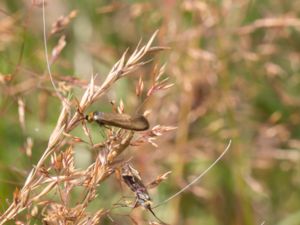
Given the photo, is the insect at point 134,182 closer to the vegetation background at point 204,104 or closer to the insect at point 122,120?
the insect at point 122,120

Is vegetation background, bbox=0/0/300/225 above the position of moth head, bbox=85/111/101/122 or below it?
below

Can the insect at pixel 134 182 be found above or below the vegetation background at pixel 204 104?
above

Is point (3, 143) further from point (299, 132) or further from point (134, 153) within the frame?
point (299, 132)

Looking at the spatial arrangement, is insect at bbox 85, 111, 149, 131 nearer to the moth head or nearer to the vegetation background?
the moth head

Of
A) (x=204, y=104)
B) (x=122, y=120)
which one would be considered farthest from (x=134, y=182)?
(x=204, y=104)

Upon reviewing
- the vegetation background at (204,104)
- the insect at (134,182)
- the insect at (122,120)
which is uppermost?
the insect at (122,120)

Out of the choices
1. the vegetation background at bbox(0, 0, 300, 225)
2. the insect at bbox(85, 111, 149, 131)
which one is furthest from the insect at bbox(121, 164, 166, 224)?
the vegetation background at bbox(0, 0, 300, 225)

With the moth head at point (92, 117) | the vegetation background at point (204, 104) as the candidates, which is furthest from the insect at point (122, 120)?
the vegetation background at point (204, 104)
